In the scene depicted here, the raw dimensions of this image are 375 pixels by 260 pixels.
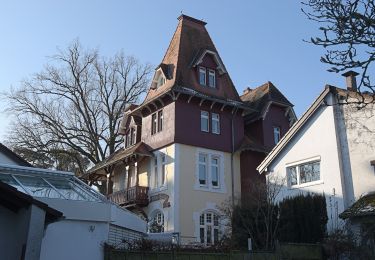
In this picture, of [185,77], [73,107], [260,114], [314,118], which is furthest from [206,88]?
[73,107]

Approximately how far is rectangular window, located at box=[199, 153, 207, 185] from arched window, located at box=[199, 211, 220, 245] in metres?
1.92

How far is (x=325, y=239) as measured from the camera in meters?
18.1

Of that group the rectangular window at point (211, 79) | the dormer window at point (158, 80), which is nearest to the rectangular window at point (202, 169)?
the rectangular window at point (211, 79)

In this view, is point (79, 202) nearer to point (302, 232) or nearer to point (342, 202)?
point (302, 232)

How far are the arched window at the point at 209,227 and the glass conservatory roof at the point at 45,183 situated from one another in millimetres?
12377

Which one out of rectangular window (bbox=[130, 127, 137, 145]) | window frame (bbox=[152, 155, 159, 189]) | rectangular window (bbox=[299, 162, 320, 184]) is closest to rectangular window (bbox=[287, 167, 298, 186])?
rectangular window (bbox=[299, 162, 320, 184])

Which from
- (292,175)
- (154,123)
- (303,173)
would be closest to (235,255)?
(303,173)

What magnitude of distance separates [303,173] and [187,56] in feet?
41.5

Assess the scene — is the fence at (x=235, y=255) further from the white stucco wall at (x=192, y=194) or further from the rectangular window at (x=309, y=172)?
the white stucco wall at (x=192, y=194)

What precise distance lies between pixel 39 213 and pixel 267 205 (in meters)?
13.4

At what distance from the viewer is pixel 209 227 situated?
28297mm

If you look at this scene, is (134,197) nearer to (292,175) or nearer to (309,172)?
(292,175)

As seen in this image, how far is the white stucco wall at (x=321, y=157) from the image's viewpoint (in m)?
20.5

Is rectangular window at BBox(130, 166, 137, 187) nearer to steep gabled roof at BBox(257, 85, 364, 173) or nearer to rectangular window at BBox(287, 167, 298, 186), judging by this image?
steep gabled roof at BBox(257, 85, 364, 173)
